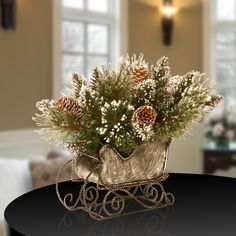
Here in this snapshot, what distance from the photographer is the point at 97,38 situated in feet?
14.8

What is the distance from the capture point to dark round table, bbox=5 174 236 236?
1.16 meters

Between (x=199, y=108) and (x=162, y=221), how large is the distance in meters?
0.33

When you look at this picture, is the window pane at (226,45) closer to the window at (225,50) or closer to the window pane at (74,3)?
the window at (225,50)

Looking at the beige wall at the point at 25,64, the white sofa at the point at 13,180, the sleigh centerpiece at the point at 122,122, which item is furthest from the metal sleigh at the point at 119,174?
the beige wall at the point at 25,64

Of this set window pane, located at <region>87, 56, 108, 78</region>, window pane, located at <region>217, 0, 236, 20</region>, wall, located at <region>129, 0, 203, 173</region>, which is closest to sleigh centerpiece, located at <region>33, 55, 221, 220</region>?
window pane, located at <region>87, 56, 108, 78</region>

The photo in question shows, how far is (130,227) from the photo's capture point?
3.91ft

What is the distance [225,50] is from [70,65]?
1770 millimetres

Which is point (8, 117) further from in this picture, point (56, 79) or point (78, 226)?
point (78, 226)

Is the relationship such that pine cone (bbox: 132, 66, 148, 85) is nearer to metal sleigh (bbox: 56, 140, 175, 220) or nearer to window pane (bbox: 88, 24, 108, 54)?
metal sleigh (bbox: 56, 140, 175, 220)

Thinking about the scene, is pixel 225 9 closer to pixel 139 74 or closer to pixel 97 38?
pixel 97 38

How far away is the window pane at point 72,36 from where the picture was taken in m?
Answer: 4.25

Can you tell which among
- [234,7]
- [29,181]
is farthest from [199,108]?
[234,7]

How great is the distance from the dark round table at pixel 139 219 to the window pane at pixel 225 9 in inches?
150

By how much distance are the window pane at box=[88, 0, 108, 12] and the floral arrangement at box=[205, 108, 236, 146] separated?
58.0 inches
